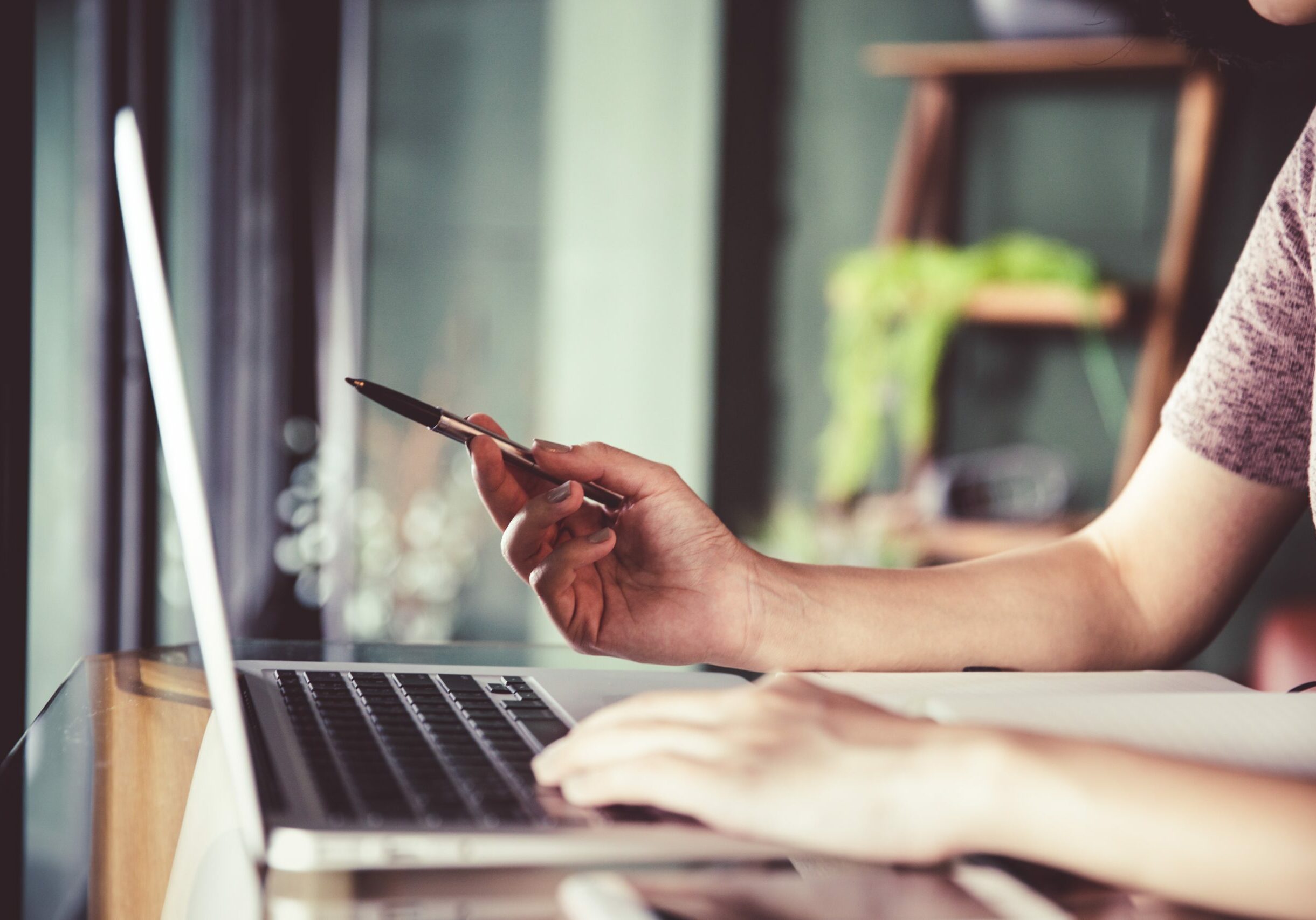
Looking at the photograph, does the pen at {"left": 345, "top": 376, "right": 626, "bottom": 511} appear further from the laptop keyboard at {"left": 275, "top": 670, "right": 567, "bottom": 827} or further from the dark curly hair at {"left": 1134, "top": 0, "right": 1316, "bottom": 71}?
the dark curly hair at {"left": 1134, "top": 0, "right": 1316, "bottom": 71}

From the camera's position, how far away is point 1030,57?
8.20 ft

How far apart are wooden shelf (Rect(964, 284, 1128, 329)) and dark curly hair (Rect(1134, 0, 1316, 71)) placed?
58.1 inches

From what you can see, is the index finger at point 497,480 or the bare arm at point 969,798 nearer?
the bare arm at point 969,798

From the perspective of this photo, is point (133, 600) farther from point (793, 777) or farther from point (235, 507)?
point (793, 777)

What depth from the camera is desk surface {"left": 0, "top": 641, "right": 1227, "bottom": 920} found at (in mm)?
377

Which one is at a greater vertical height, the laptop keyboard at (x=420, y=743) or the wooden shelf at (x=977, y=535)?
the laptop keyboard at (x=420, y=743)

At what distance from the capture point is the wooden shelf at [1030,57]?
2.45 metres

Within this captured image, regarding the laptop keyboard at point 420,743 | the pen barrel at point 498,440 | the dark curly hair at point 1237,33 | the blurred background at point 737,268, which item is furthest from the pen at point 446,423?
the blurred background at point 737,268

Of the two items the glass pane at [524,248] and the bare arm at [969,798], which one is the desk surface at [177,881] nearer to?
the bare arm at [969,798]

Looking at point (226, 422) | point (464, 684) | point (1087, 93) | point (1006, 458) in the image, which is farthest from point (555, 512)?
point (1087, 93)

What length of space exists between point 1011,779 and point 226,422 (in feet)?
6.14

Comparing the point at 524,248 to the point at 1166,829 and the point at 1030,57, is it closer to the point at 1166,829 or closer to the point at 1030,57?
the point at 1030,57

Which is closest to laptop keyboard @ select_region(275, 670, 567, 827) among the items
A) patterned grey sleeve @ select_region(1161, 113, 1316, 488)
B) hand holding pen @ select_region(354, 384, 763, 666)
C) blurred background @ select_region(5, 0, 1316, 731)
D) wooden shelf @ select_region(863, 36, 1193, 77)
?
hand holding pen @ select_region(354, 384, 763, 666)

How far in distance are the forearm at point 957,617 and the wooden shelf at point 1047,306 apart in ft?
5.60
